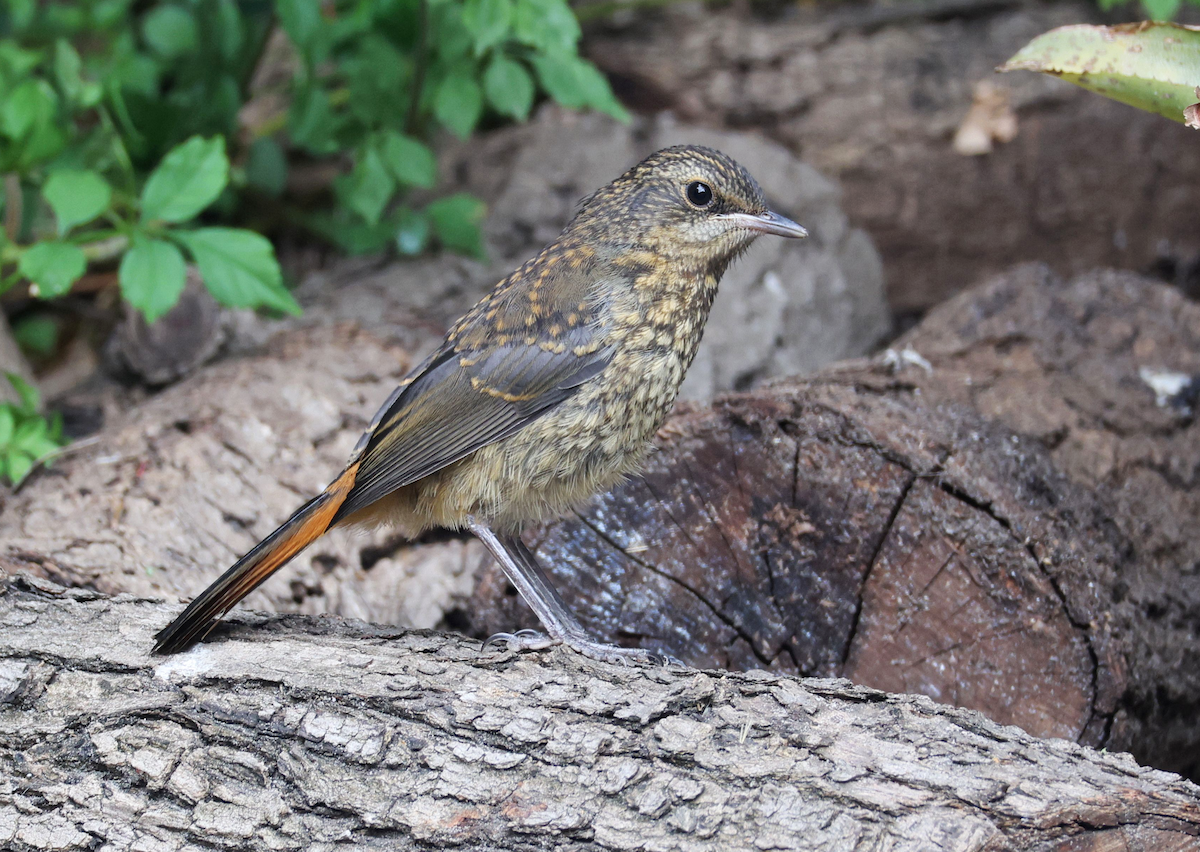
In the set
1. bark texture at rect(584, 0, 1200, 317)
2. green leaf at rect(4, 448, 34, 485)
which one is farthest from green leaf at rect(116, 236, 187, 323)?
bark texture at rect(584, 0, 1200, 317)

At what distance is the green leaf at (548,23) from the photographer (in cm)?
→ 384

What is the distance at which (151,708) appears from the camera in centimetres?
248

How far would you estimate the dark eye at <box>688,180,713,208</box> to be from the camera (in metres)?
3.23

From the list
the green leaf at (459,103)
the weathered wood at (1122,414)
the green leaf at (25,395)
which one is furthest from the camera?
the green leaf at (459,103)

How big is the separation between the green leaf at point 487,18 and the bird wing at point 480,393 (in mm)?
1114

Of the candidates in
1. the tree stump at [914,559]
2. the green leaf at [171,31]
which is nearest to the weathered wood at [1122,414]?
the tree stump at [914,559]

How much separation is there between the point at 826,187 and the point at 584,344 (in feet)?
8.87

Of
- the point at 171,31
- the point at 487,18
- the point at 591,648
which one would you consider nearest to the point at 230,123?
the point at 171,31

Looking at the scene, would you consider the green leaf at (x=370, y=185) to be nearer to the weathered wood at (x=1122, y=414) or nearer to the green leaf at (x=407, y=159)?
the green leaf at (x=407, y=159)

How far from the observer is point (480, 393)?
3115 mm

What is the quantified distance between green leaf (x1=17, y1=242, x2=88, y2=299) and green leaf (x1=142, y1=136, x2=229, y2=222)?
0.28 metres

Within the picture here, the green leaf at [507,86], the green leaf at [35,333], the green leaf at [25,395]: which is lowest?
the green leaf at [35,333]

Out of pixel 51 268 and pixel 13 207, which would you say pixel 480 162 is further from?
pixel 51 268

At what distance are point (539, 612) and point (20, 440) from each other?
192cm
